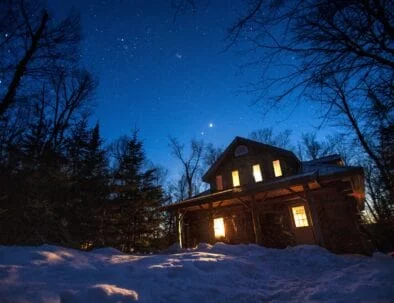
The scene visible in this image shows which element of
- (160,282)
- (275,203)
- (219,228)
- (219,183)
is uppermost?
(219,183)

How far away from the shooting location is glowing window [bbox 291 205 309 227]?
1481cm

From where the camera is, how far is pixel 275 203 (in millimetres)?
15516

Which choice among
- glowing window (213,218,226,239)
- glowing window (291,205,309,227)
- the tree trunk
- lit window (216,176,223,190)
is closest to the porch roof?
glowing window (291,205,309,227)

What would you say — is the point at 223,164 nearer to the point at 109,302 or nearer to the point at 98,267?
the point at 98,267

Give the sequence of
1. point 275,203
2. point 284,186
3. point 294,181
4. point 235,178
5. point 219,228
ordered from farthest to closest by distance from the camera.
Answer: point 235,178 < point 219,228 < point 275,203 < point 284,186 < point 294,181

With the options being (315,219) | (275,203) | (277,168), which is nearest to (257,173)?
(277,168)

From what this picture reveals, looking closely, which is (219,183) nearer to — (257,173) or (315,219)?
(257,173)

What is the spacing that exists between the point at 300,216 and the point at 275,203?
5.12ft

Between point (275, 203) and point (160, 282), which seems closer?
point (160, 282)

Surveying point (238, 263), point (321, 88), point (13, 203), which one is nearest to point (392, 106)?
point (321, 88)

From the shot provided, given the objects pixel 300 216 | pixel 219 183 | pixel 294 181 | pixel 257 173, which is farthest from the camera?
pixel 219 183

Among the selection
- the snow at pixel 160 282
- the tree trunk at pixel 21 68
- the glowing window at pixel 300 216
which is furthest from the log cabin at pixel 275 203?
the tree trunk at pixel 21 68

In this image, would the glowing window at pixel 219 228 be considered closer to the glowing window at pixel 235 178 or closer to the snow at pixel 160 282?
the glowing window at pixel 235 178

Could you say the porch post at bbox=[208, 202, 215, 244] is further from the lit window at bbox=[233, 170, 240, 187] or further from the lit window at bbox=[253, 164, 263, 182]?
the lit window at bbox=[253, 164, 263, 182]
